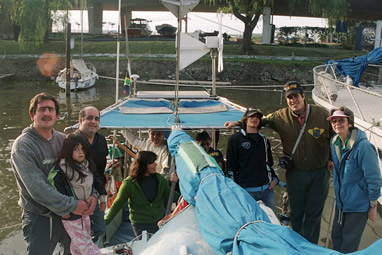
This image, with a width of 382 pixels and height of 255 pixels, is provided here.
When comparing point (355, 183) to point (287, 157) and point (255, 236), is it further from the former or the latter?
point (255, 236)

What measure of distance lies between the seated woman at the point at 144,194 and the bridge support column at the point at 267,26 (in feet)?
124

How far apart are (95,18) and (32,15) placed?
14.3 m

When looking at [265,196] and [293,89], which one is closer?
[293,89]

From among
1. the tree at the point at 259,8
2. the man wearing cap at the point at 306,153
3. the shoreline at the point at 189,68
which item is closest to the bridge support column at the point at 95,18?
the shoreline at the point at 189,68

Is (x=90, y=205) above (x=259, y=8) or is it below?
below

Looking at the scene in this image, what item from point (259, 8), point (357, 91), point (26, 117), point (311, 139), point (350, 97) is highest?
point (259, 8)

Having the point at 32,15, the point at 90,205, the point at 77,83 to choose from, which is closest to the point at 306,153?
the point at 90,205

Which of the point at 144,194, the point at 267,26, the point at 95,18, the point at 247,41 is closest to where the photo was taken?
the point at 144,194

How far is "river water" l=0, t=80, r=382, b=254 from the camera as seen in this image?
837cm

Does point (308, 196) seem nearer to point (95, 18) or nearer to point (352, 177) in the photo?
point (352, 177)

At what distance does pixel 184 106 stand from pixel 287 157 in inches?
121

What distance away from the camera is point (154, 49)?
38.8 metres

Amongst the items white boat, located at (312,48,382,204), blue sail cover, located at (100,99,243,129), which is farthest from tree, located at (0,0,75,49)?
blue sail cover, located at (100,99,243,129)

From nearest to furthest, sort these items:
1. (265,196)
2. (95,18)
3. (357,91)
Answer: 1. (265,196)
2. (357,91)
3. (95,18)
